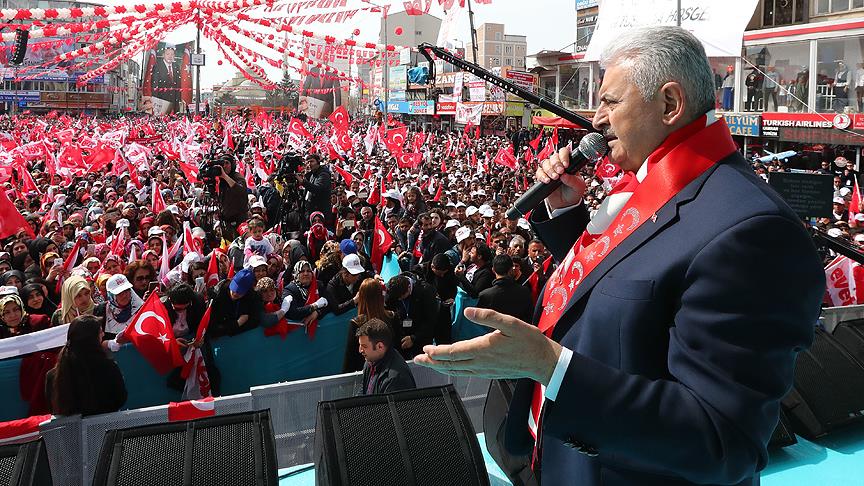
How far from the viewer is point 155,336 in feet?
19.0

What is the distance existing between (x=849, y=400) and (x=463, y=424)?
8.99ft

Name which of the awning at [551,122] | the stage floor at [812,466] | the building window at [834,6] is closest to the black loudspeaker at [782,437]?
the stage floor at [812,466]

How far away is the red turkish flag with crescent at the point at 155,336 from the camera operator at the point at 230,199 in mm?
5431

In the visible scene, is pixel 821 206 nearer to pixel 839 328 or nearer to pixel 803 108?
pixel 839 328

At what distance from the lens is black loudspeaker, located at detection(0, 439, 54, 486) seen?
107 inches

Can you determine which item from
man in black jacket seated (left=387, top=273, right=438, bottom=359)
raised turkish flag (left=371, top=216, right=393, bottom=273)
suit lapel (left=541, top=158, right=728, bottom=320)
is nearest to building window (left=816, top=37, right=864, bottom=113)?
raised turkish flag (left=371, top=216, right=393, bottom=273)

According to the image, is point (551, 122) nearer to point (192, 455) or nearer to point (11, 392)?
point (11, 392)

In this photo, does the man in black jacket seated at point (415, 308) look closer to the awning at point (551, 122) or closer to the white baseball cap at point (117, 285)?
the white baseball cap at point (117, 285)

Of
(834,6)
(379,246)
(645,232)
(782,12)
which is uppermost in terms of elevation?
(782,12)

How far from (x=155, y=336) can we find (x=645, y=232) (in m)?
5.22

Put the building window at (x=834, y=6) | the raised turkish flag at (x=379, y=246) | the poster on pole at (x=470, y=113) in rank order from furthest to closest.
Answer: the poster on pole at (x=470, y=113)
the building window at (x=834, y=6)
the raised turkish flag at (x=379, y=246)

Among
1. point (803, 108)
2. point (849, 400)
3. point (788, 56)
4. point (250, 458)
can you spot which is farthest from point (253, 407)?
point (788, 56)

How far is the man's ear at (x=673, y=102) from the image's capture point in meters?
1.43

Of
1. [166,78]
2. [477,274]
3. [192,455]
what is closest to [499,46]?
[166,78]
